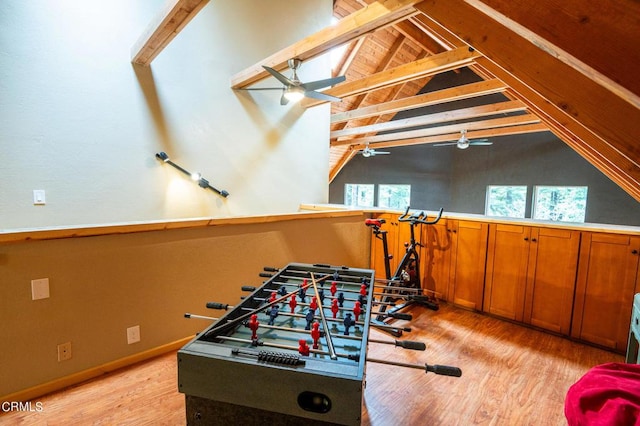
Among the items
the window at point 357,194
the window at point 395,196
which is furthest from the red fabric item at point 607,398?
the window at point 357,194

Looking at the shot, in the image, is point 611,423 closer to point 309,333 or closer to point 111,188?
point 309,333

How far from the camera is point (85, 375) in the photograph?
1966mm

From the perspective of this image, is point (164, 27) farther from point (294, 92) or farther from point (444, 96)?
point (444, 96)

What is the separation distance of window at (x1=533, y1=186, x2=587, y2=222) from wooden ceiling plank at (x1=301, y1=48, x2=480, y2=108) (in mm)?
5039

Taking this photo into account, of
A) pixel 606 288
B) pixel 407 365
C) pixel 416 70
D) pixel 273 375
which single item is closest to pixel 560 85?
pixel 407 365

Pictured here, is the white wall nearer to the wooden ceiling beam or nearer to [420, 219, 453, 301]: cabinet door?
[420, 219, 453, 301]: cabinet door

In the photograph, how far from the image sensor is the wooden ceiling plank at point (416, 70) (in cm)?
289

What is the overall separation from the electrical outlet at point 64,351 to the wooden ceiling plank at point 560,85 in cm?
280

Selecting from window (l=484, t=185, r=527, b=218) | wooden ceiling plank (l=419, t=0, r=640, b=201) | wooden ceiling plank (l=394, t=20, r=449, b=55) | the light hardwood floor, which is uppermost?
wooden ceiling plank (l=394, t=20, r=449, b=55)

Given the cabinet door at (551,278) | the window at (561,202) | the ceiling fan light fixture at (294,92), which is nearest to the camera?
the cabinet door at (551,278)

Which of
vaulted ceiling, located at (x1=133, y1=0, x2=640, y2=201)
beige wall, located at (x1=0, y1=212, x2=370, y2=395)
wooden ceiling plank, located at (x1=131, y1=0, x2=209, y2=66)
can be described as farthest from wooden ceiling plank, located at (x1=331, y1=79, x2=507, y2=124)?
beige wall, located at (x1=0, y1=212, x2=370, y2=395)

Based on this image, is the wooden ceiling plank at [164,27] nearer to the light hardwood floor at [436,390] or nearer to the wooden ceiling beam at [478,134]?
the light hardwood floor at [436,390]

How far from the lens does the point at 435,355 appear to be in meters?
2.36

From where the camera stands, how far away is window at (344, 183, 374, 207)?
9.48m
